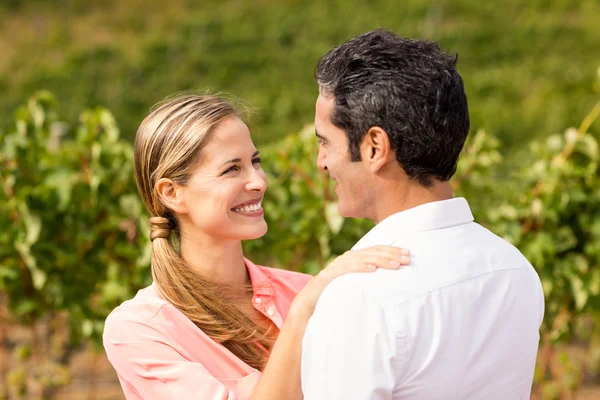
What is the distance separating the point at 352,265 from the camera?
157cm

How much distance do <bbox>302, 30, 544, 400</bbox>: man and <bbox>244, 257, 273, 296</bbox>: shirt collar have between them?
614 mm

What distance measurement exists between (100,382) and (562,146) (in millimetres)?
3498

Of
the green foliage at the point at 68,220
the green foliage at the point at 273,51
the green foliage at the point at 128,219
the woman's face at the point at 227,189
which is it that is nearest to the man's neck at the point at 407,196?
the woman's face at the point at 227,189

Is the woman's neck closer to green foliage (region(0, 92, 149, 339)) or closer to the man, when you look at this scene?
the man

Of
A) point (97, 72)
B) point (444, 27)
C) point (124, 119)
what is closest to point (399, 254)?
point (124, 119)

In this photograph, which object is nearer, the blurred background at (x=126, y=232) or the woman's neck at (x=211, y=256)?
the woman's neck at (x=211, y=256)

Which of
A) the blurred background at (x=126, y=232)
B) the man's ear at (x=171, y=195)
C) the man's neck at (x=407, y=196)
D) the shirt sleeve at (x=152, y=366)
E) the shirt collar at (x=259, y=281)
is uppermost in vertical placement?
the man's neck at (x=407, y=196)

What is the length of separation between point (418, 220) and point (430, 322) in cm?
23

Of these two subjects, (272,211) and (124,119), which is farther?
(124,119)

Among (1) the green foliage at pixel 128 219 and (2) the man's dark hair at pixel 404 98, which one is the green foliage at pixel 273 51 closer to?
(1) the green foliage at pixel 128 219

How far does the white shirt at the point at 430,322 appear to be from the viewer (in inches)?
56.9

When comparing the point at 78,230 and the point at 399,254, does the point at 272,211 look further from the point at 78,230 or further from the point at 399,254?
the point at 399,254

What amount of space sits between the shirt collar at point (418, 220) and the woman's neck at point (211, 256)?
2.07ft

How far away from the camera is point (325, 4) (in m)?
23.2
